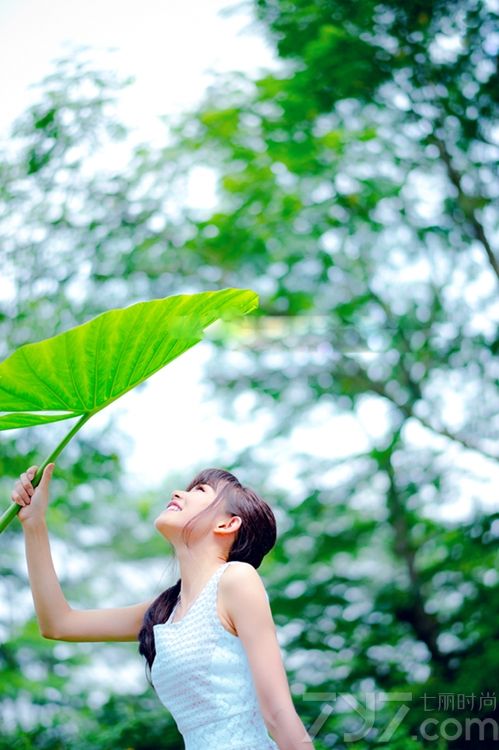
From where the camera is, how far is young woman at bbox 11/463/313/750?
0.91 m

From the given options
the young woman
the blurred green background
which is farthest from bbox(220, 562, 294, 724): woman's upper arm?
the blurred green background

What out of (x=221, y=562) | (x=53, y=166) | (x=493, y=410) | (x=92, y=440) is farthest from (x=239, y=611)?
(x=53, y=166)

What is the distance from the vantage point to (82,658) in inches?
193

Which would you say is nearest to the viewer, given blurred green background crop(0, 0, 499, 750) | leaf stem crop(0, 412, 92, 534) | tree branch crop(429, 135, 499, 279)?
leaf stem crop(0, 412, 92, 534)

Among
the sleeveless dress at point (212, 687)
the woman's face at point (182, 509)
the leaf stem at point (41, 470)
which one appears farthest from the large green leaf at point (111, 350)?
the sleeveless dress at point (212, 687)

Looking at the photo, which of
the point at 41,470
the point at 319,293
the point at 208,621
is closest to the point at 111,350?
the point at 41,470

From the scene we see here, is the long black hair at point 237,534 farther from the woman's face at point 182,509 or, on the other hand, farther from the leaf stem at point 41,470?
the leaf stem at point 41,470

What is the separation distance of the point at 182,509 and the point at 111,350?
0.63ft

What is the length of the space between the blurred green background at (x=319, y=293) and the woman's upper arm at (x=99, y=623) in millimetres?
3276

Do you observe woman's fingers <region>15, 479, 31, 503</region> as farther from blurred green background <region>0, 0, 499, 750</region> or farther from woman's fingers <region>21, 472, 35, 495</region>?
blurred green background <region>0, 0, 499, 750</region>

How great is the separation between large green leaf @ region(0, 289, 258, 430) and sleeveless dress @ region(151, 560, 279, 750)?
240 mm

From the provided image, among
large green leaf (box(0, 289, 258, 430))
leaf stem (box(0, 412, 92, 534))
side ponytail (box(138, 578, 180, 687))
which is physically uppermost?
large green leaf (box(0, 289, 258, 430))

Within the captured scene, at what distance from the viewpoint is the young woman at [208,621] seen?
0.91m

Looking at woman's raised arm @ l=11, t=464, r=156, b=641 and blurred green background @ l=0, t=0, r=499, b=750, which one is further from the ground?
woman's raised arm @ l=11, t=464, r=156, b=641
